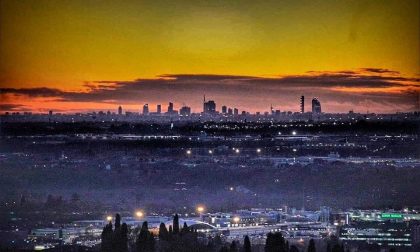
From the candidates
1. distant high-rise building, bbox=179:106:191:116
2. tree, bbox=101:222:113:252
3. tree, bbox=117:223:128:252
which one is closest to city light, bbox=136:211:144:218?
tree, bbox=101:222:113:252

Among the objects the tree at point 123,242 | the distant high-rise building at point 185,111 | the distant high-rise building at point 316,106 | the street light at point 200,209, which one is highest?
the distant high-rise building at point 316,106

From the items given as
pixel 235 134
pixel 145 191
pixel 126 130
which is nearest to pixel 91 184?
pixel 145 191

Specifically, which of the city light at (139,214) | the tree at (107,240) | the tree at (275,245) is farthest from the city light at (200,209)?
the tree at (275,245)

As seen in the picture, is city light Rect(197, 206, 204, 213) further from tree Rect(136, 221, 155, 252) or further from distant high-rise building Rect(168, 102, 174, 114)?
tree Rect(136, 221, 155, 252)

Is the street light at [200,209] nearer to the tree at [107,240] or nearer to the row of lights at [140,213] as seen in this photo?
the row of lights at [140,213]

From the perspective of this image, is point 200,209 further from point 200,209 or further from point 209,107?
point 209,107

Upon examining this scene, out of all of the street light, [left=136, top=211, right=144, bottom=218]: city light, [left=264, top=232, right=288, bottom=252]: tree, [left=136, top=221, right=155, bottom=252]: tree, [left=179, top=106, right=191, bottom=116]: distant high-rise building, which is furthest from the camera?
[left=179, top=106, right=191, bottom=116]: distant high-rise building

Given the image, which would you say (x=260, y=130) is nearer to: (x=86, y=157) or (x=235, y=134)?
(x=235, y=134)

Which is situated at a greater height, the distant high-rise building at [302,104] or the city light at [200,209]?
the distant high-rise building at [302,104]

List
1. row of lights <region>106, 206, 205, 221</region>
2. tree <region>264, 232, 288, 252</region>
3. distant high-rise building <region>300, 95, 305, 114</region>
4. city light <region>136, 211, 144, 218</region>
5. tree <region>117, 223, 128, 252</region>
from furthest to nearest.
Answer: distant high-rise building <region>300, 95, 305, 114</region> → city light <region>136, 211, 144, 218</region> → row of lights <region>106, 206, 205, 221</region> → tree <region>117, 223, 128, 252</region> → tree <region>264, 232, 288, 252</region>

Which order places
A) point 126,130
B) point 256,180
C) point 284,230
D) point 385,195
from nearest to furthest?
point 284,230, point 385,195, point 256,180, point 126,130

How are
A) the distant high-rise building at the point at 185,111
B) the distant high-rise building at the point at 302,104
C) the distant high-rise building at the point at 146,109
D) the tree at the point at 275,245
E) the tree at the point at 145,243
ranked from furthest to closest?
the distant high-rise building at the point at 185,111 → the distant high-rise building at the point at 146,109 → the distant high-rise building at the point at 302,104 → the tree at the point at 145,243 → the tree at the point at 275,245
